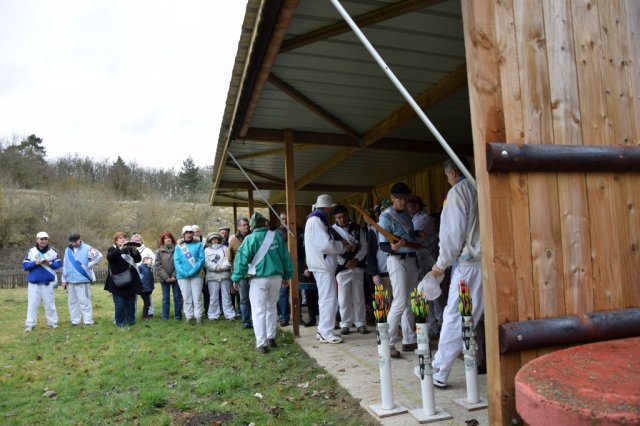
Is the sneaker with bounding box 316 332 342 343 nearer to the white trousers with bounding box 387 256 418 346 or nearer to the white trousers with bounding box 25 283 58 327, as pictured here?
the white trousers with bounding box 387 256 418 346

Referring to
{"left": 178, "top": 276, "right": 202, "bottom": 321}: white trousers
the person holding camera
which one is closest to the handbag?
the person holding camera

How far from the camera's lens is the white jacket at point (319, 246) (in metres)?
6.61

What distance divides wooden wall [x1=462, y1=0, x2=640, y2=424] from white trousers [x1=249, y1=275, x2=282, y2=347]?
450cm

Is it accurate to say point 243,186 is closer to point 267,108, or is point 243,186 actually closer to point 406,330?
point 267,108

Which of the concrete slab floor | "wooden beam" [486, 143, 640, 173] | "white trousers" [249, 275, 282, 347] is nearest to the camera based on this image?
"wooden beam" [486, 143, 640, 173]

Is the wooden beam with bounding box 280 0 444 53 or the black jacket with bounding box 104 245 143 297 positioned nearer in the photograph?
the wooden beam with bounding box 280 0 444 53

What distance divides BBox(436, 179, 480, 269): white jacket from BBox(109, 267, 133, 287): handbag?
7.40 m

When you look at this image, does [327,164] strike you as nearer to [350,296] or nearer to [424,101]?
[350,296]

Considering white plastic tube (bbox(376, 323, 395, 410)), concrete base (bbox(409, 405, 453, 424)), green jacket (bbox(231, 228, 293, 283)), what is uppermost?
green jacket (bbox(231, 228, 293, 283))

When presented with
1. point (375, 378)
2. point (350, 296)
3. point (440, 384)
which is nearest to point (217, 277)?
point (350, 296)

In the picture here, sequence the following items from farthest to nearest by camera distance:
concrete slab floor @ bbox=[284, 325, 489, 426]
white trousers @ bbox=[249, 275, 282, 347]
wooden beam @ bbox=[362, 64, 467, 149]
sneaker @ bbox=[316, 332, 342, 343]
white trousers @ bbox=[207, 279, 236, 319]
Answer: white trousers @ bbox=[207, 279, 236, 319]
sneaker @ bbox=[316, 332, 342, 343]
white trousers @ bbox=[249, 275, 282, 347]
wooden beam @ bbox=[362, 64, 467, 149]
concrete slab floor @ bbox=[284, 325, 489, 426]

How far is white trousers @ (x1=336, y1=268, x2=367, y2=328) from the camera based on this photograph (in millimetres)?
7289

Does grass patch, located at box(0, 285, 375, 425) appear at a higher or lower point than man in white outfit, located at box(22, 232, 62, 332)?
lower

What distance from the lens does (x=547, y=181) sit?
88.1 inches
